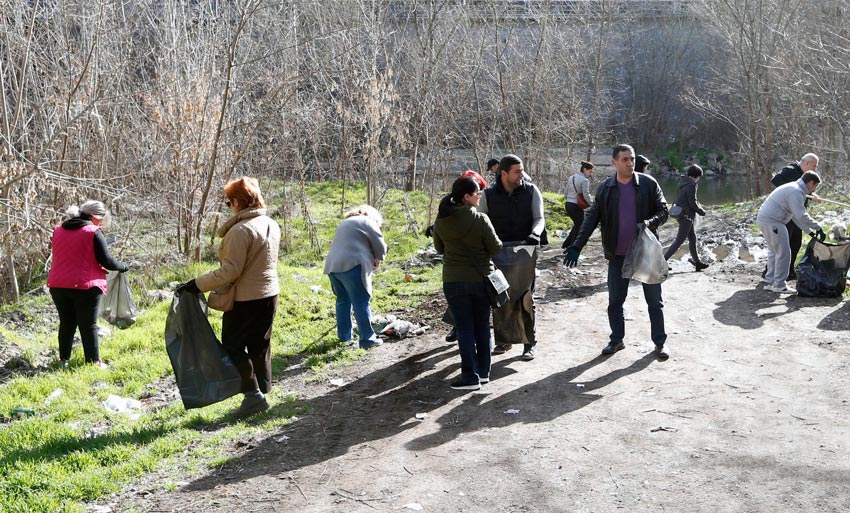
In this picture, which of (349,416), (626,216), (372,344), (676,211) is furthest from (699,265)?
(349,416)

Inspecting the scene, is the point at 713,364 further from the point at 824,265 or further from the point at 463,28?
the point at 463,28

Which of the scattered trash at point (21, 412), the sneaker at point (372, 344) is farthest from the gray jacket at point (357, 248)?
the scattered trash at point (21, 412)

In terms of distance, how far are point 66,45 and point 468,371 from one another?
342 inches

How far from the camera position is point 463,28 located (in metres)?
22.3

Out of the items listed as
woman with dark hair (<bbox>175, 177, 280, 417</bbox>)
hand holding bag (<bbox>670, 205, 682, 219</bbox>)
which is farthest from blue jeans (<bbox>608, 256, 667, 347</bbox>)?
hand holding bag (<bbox>670, 205, 682, 219</bbox>)

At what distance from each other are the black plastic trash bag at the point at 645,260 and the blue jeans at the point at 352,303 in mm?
2448

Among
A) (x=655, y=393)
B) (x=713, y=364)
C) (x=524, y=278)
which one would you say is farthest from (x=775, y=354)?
(x=524, y=278)

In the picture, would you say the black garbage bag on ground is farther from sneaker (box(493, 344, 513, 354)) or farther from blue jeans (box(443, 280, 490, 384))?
blue jeans (box(443, 280, 490, 384))

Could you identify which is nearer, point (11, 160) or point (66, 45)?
point (11, 160)

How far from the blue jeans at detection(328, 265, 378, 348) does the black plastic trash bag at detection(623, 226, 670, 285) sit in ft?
8.03

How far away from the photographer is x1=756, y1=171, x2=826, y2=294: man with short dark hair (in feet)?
30.0

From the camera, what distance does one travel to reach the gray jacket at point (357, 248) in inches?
283

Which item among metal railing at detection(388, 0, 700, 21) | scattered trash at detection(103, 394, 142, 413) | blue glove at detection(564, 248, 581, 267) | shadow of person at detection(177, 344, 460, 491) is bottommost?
scattered trash at detection(103, 394, 142, 413)

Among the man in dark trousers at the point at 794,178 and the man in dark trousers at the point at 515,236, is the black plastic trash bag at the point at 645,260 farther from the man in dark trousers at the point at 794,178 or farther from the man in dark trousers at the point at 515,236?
the man in dark trousers at the point at 794,178
